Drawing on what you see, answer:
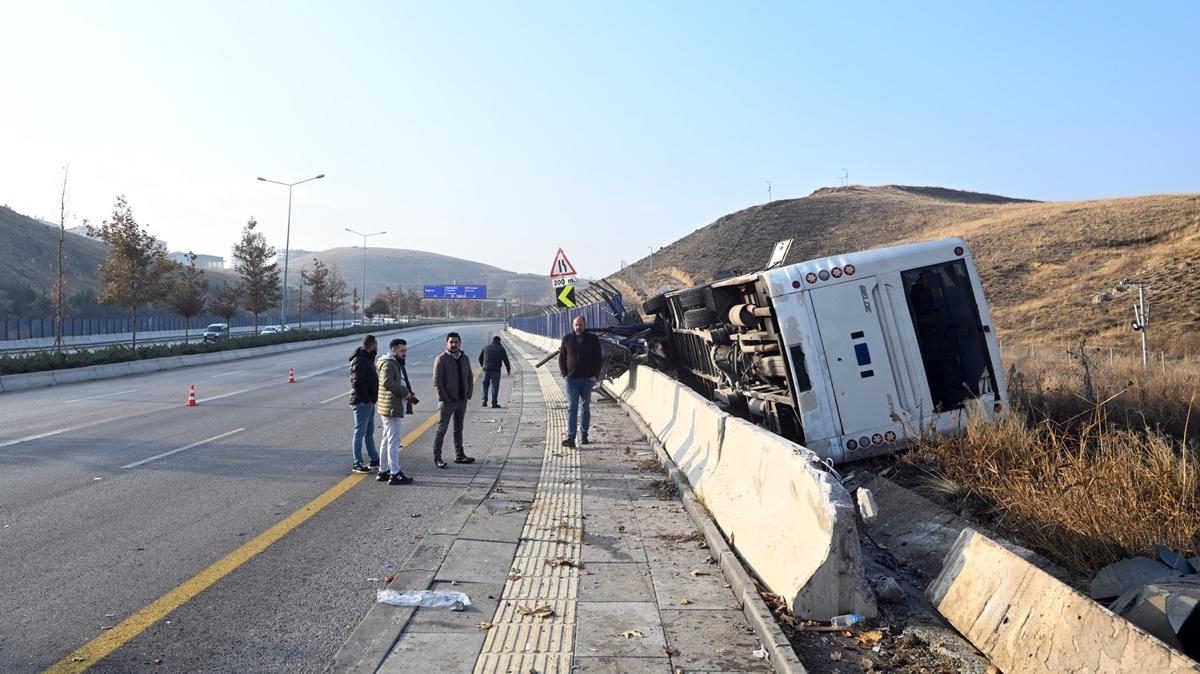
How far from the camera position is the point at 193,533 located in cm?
743

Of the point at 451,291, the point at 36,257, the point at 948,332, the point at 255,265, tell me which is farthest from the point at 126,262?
the point at 451,291

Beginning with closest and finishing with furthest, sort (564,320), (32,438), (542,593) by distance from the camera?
(542,593) → (32,438) → (564,320)

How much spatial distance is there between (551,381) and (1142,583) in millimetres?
21230

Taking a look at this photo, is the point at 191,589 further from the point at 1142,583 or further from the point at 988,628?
the point at 1142,583

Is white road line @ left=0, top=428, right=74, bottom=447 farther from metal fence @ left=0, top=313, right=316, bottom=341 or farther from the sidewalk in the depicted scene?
metal fence @ left=0, top=313, right=316, bottom=341

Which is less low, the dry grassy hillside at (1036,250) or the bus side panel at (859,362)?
the dry grassy hillside at (1036,250)

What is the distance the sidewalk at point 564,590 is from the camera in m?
4.67

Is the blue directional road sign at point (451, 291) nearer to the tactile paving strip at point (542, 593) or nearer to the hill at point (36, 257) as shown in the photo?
the hill at point (36, 257)

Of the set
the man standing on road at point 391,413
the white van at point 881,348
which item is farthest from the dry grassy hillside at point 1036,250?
the white van at point 881,348

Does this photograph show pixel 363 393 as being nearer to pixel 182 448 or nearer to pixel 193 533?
pixel 193 533

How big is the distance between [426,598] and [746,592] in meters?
2.06

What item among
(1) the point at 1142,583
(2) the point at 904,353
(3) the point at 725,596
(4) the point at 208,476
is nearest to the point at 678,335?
(2) the point at 904,353

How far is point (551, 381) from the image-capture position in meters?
25.4

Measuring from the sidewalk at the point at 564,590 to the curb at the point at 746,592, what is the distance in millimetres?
80
